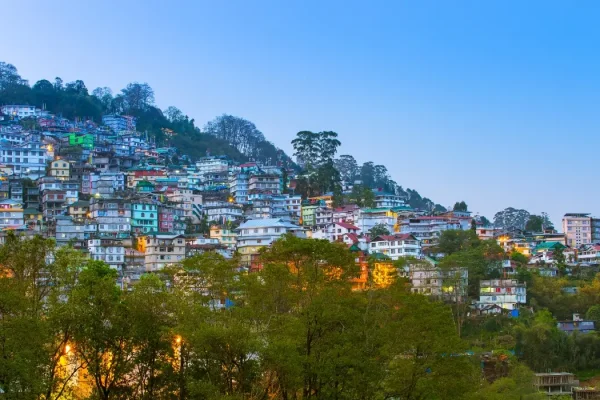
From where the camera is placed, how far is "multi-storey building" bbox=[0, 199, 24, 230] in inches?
1889

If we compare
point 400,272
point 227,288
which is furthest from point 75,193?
point 227,288

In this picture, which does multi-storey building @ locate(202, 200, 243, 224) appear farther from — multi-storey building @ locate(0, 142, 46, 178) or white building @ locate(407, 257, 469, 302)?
white building @ locate(407, 257, 469, 302)

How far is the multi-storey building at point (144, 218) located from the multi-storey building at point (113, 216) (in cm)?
50

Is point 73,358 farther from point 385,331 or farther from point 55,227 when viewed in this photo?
point 55,227

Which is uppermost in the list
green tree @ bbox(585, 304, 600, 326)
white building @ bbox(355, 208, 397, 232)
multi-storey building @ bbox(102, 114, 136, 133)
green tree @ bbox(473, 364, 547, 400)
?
multi-storey building @ bbox(102, 114, 136, 133)

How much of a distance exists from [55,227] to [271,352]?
3409 cm

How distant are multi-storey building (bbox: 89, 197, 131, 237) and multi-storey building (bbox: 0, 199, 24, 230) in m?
4.22

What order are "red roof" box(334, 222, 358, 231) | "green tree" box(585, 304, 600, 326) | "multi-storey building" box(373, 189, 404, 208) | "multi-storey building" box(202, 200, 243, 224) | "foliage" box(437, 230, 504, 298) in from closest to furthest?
"green tree" box(585, 304, 600, 326) < "foliage" box(437, 230, 504, 298) < "red roof" box(334, 222, 358, 231) < "multi-storey building" box(202, 200, 243, 224) < "multi-storey building" box(373, 189, 404, 208)

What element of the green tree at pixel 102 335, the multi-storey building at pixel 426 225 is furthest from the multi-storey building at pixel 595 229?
the green tree at pixel 102 335

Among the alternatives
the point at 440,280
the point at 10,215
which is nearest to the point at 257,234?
the point at 440,280

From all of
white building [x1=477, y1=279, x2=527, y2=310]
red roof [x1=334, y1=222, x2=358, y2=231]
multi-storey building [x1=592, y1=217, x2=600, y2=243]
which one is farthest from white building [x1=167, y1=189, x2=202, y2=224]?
multi-storey building [x1=592, y1=217, x2=600, y2=243]

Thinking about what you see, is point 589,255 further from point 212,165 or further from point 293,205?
point 212,165

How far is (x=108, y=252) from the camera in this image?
4350cm

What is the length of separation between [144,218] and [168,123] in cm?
3858
